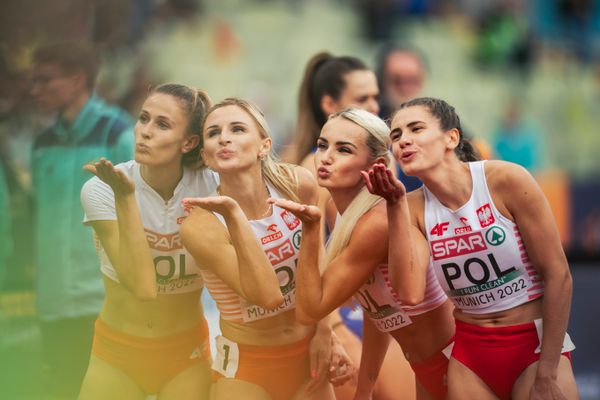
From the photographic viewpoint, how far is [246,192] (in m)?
4.15

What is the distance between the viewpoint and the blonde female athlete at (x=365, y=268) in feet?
12.9

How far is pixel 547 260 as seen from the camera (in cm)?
392

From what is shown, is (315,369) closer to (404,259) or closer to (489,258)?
(404,259)

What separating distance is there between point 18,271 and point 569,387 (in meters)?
2.45

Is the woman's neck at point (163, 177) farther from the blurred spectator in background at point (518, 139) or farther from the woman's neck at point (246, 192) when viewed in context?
the blurred spectator in background at point (518, 139)

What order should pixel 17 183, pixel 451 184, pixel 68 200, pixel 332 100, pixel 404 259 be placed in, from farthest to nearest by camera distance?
1. pixel 332 100
2. pixel 17 183
3. pixel 68 200
4. pixel 451 184
5. pixel 404 259

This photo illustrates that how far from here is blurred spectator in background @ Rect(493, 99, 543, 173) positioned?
11.0 metres

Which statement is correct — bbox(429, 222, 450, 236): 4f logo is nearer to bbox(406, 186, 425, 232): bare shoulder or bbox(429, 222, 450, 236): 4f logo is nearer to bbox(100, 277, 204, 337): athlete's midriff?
bbox(406, 186, 425, 232): bare shoulder

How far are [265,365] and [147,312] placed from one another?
0.55 m

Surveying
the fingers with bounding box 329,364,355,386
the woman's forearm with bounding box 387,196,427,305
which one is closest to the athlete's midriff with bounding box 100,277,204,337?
the fingers with bounding box 329,364,355,386

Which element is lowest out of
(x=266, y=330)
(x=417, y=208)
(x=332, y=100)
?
(x=266, y=330)

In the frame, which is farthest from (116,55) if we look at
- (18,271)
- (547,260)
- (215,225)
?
(547,260)

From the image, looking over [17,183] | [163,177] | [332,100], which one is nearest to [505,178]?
[163,177]

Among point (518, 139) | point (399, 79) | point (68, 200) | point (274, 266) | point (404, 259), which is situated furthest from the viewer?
point (518, 139)
